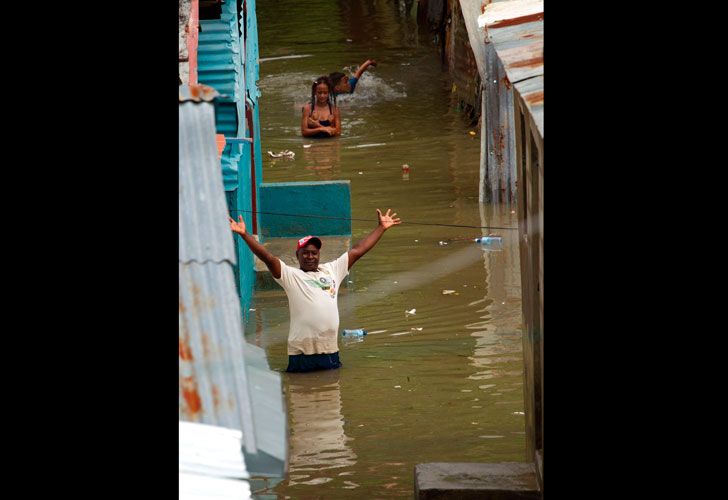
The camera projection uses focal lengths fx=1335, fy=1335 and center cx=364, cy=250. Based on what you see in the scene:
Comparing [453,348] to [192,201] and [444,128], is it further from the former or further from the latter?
[444,128]

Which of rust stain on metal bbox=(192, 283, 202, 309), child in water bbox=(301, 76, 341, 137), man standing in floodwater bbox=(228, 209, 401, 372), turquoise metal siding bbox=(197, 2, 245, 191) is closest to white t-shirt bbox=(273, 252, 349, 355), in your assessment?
man standing in floodwater bbox=(228, 209, 401, 372)

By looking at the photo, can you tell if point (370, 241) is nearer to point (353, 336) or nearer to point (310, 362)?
point (310, 362)

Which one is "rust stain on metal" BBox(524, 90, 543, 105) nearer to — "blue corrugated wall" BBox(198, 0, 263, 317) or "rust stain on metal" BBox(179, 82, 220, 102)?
"rust stain on metal" BBox(179, 82, 220, 102)

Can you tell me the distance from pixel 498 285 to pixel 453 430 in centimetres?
378

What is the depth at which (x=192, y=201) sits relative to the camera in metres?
4.13

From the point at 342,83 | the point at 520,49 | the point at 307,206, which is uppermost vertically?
the point at 342,83

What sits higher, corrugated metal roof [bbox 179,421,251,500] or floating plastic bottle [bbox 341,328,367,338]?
corrugated metal roof [bbox 179,421,251,500]

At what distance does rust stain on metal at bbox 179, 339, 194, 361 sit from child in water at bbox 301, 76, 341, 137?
15.6 m

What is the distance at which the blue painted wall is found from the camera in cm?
1388

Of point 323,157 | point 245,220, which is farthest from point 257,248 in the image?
point 323,157

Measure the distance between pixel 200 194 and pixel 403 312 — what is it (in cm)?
719

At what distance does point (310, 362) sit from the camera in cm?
970

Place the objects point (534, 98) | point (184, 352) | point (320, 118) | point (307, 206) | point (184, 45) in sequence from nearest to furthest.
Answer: point (184, 352) < point (534, 98) < point (184, 45) < point (307, 206) < point (320, 118)

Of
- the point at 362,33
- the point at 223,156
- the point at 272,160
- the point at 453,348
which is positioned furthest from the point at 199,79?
the point at 362,33
